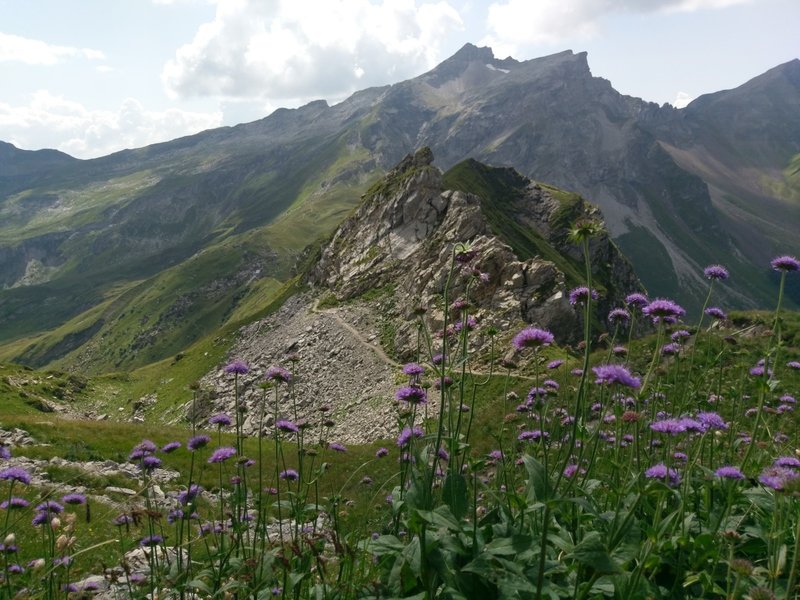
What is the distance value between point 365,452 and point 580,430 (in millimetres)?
34401

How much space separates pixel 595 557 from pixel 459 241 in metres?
37.5

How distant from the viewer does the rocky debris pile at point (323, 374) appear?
5056 cm

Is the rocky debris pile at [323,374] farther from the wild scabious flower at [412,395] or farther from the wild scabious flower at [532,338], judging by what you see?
the wild scabious flower at [532,338]

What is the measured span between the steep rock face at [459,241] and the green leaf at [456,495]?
38663 millimetres

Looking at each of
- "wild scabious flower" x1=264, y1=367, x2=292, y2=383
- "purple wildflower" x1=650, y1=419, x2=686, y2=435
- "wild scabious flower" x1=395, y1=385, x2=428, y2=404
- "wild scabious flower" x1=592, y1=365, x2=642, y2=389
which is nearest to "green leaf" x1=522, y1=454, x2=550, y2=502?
"wild scabious flower" x1=592, y1=365, x2=642, y2=389

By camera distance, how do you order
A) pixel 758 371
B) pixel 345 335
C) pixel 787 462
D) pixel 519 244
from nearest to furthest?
pixel 787 462
pixel 758 371
pixel 345 335
pixel 519 244

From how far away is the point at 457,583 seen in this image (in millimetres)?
4285

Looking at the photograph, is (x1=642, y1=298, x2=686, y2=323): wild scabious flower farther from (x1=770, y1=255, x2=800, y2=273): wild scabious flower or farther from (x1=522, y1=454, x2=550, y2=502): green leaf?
(x1=522, y1=454, x2=550, y2=502): green leaf

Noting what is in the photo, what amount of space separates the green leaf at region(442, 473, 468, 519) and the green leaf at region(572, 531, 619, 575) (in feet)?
3.85

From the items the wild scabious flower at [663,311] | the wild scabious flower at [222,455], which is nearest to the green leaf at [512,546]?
the wild scabious flower at [663,311]

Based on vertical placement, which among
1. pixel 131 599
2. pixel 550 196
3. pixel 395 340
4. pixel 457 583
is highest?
pixel 550 196

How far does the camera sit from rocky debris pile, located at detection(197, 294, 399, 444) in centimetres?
5056

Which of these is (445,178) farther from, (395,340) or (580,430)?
(580,430)

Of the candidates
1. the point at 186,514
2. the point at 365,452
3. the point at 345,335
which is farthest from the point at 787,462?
the point at 345,335
